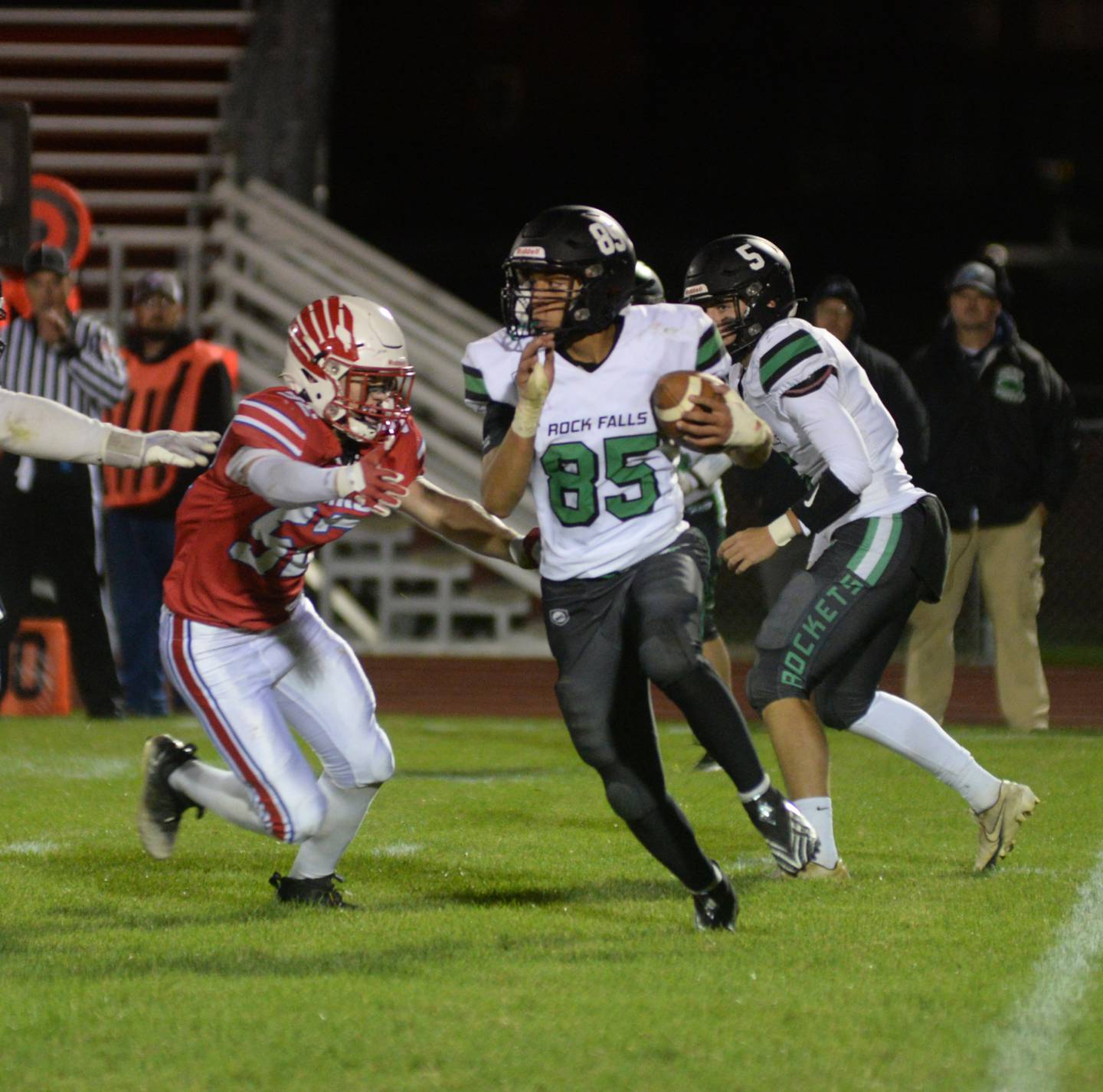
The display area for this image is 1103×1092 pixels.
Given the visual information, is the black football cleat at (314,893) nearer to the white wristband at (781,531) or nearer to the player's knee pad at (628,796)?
the player's knee pad at (628,796)

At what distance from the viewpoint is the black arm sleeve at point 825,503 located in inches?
180

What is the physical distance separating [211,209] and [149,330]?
6249 millimetres

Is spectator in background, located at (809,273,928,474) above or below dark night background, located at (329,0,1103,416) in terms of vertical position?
above

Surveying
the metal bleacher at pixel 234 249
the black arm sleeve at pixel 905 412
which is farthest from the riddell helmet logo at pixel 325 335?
the metal bleacher at pixel 234 249

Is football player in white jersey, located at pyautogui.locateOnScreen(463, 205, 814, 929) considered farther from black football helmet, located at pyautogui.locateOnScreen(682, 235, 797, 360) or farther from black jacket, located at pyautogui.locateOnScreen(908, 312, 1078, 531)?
black jacket, located at pyautogui.locateOnScreen(908, 312, 1078, 531)

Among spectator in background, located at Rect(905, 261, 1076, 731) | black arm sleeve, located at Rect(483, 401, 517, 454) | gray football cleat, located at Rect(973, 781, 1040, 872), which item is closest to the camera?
black arm sleeve, located at Rect(483, 401, 517, 454)

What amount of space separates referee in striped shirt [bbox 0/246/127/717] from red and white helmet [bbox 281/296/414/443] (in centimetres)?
394

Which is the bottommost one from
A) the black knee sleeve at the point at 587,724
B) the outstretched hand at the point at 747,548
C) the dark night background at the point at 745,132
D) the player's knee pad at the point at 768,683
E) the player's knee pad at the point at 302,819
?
the dark night background at the point at 745,132

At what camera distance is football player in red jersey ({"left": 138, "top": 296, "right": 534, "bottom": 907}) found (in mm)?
4152

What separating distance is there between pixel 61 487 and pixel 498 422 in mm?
4296

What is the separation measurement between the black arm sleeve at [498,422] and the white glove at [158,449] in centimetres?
58

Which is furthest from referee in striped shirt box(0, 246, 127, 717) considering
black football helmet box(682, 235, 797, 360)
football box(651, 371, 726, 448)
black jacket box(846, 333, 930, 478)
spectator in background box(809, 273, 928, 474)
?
football box(651, 371, 726, 448)

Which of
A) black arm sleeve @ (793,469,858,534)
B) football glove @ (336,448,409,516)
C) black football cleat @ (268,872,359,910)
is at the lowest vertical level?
black football cleat @ (268,872,359,910)

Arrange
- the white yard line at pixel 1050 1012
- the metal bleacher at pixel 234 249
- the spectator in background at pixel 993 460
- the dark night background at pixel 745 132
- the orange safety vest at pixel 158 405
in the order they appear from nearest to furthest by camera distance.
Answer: the white yard line at pixel 1050 1012 → the spectator in background at pixel 993 460 → the orange safety vest at pixel 158 405 → the metal bleacher at pixel 234 249 → the dark night background at pixel 745 132
